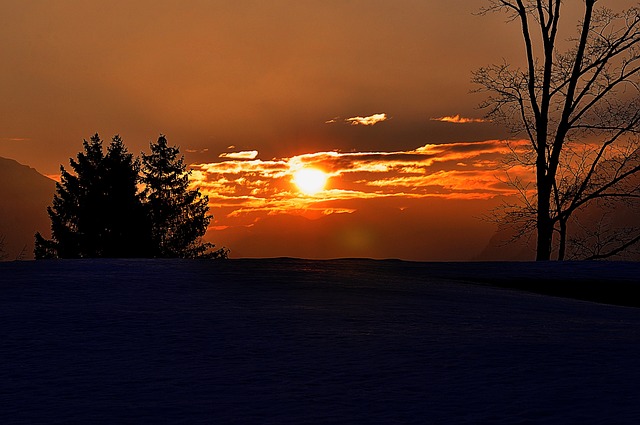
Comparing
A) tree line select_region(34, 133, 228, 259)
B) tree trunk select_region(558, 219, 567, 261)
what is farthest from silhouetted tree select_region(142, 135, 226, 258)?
tree trunk select_region(558, 219, 567, 261)

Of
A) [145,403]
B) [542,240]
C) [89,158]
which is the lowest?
[145,403]

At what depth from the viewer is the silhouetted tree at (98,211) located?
4078cm

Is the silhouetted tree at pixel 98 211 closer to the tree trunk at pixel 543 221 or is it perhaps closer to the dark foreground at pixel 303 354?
the tree trunk at pixel 543 221

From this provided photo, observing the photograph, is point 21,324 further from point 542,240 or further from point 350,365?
point 542,240

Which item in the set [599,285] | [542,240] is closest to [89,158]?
[542,240]

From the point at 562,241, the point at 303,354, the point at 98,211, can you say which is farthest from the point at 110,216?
the point at 303,354

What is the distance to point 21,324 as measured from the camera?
6.30m

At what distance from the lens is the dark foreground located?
3885 millimetres

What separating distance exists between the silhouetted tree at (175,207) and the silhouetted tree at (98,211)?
507 centimetres

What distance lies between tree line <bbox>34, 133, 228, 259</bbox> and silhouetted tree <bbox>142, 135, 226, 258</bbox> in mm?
63

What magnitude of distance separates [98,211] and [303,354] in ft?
125

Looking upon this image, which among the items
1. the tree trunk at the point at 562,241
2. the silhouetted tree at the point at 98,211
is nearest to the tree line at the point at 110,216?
the silhouetted tree at the point at 98,211

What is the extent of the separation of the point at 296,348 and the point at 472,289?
5.21 m

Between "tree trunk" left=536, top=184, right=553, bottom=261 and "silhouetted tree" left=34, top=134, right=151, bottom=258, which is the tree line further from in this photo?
"tree trunk" left=536, top=184, right=553, bottom=261
